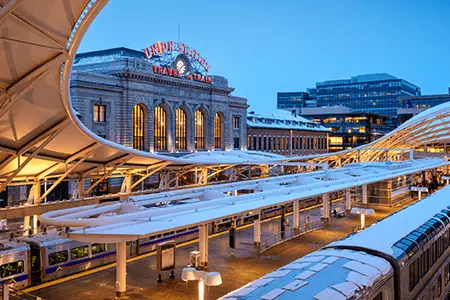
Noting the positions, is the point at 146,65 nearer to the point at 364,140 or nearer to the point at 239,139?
the point at 239,139

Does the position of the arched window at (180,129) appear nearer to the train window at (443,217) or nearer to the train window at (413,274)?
the train window at (443,217)

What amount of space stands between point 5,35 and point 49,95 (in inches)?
203

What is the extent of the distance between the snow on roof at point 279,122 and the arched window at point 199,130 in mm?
15731

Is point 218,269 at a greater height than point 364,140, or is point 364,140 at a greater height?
point 364,140

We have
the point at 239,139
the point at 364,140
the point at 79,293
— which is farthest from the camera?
the point at 364,140

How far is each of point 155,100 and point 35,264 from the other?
37151mm

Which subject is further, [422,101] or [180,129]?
[422,101]

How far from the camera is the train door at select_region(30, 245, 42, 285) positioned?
816 inches

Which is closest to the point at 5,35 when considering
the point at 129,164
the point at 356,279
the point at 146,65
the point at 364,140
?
the point at 356,279

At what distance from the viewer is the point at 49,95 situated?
17.8 m

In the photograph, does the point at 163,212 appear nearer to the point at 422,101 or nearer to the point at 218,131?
the point at 218,131

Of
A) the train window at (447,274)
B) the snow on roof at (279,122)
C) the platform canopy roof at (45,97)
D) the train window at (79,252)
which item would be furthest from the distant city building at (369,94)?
the train window at (79,252)

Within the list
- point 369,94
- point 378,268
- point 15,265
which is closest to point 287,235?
point 15,265

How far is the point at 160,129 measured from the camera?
191ft
